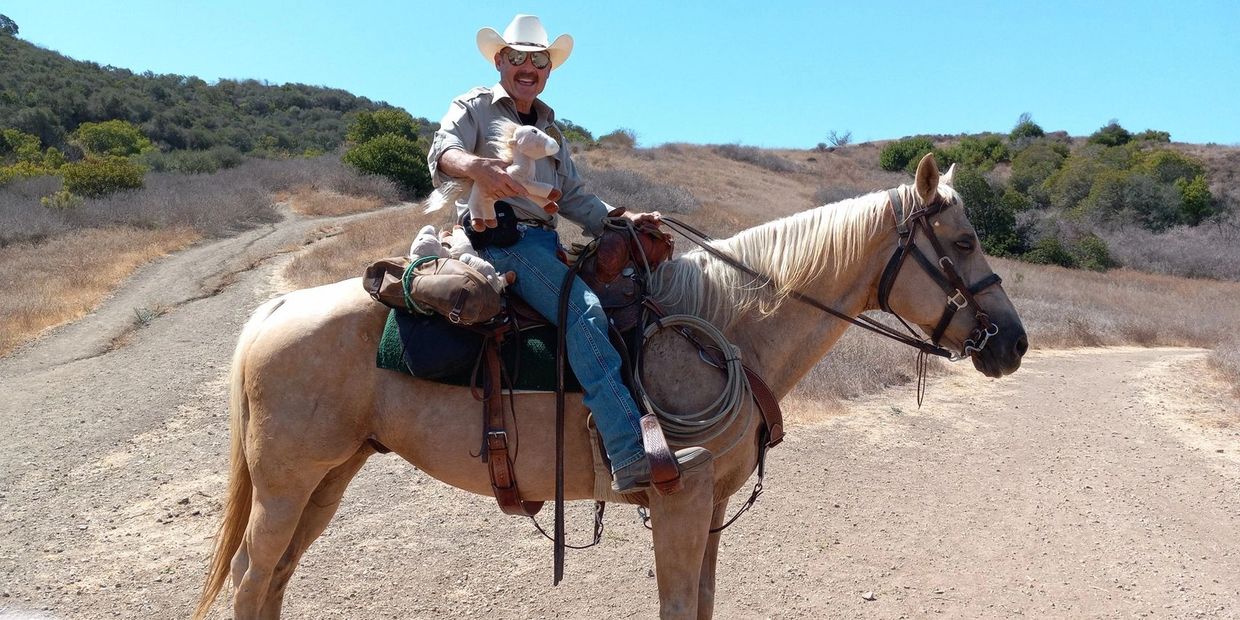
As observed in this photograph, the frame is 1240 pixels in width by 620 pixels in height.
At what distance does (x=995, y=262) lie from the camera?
23.5 meters

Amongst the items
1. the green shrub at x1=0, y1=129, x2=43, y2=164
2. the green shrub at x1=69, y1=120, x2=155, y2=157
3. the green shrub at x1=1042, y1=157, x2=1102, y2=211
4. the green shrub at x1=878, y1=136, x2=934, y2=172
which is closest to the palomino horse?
the green shrub at x1=0, y1=129, x2=43, y2=164

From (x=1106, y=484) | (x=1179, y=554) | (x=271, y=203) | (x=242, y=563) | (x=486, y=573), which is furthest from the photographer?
(x=271, y=203)

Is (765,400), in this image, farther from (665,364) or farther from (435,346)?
(435,346)

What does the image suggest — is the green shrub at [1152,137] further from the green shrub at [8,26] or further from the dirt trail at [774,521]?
the green shrub at [8,26]

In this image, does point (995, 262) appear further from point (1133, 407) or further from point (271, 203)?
point (271, 203)

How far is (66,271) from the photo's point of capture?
44.4 ft

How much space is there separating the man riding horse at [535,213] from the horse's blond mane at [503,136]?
0.04m

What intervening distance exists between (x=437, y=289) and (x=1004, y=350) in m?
2.19

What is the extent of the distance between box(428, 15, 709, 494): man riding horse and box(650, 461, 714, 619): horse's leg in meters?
0.13

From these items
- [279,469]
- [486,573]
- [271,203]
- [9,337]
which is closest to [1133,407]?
[486,573]

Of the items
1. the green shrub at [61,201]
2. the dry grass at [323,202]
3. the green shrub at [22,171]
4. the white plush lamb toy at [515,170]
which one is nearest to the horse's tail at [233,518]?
the white plush lamb toy at [515,170]

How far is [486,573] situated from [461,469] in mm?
2067

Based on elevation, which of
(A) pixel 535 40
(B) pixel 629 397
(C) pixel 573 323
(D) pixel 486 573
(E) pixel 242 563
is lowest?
(D) pixel 486 573

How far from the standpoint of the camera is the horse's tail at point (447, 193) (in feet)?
9.56
